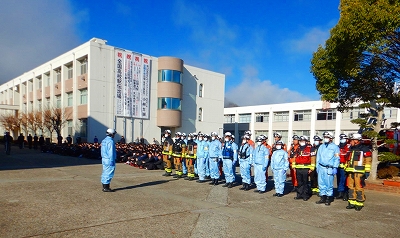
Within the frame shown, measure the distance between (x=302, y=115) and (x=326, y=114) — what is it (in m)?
3.90

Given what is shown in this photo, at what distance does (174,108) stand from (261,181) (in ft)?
81.4

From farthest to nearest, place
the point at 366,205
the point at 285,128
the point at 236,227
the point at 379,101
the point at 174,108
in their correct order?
1. the point at 285,128
2. the point at 174,108
3. the point at 379,101
4. the point at 366,205
5. the point at 236,227

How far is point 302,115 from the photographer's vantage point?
4534 centimetres

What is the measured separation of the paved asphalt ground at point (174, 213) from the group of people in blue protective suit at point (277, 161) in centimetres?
51

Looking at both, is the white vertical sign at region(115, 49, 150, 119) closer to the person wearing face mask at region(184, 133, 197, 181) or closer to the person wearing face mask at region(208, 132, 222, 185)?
the person wearing face mask at region(184, 133, 197, 181)

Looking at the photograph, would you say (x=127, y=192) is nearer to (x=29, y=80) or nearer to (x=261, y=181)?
(x=261, y=181)

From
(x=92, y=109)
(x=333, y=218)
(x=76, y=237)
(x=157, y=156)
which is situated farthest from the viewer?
(x=92, y=109)

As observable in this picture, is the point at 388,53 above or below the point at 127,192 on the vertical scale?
above

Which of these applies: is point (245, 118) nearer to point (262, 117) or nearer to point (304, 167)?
point (262, 117)

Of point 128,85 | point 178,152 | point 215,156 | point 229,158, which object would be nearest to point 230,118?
point 128,85

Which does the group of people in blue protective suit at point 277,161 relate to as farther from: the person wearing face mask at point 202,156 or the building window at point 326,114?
the building window at point 326,114

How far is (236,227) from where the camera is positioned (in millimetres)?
5992

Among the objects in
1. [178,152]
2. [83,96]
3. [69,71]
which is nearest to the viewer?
[178,152]

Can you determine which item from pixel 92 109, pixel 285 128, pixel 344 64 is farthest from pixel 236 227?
pixel 285 128
